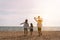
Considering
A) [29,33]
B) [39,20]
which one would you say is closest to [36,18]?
[39,20]

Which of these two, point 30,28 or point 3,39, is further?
point 30,28

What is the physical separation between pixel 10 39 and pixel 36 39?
1.68m

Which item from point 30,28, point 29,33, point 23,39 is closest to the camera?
point 23,39

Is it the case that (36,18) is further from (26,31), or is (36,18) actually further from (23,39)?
(23,39)

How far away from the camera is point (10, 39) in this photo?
16.3 meters

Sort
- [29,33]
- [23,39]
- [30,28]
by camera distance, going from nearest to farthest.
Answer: [23,39] → [30,28] → [29,33]

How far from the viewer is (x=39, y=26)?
715 inches

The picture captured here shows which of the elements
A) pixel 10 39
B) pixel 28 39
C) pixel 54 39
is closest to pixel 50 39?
pixel 54 39

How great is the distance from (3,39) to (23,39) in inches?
50.4

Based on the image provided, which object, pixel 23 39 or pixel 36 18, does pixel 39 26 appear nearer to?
pixel 36 18

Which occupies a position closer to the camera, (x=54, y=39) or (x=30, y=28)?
(x=54, y=39)

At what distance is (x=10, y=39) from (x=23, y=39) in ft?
2.78

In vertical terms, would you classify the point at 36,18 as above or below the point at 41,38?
above

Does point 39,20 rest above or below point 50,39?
above
